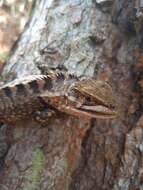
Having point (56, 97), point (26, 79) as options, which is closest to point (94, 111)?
point (56, 97)

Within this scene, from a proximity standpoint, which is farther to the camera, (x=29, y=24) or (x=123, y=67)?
(x=29, y=24)

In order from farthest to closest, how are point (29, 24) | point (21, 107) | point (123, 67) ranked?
point (29, 24) < point (123, 67) < point (21, 107)

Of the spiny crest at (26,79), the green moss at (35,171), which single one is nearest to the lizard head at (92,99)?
the spiny crest at (26,79)

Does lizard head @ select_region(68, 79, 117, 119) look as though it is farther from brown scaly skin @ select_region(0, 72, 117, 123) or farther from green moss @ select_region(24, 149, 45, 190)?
green moss @ select_region(24, 149, 45, 190)

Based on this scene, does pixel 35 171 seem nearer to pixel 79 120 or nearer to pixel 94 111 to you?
pixel 79 120

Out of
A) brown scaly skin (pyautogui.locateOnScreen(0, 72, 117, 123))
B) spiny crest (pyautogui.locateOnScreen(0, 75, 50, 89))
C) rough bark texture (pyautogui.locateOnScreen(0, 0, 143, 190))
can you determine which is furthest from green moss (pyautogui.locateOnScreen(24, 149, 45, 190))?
spiny crest (pyautogui.locateOnScreen(0, 75, 50, 89))

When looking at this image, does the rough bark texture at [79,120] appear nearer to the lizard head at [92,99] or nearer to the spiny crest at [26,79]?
the spiny crest at [26,79]

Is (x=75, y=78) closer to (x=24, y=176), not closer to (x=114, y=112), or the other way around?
(x=114, y=112)

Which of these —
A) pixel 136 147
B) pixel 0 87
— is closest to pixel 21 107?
pixel 0 87

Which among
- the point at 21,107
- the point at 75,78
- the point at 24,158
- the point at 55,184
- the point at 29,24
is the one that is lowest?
the point at 55,184
